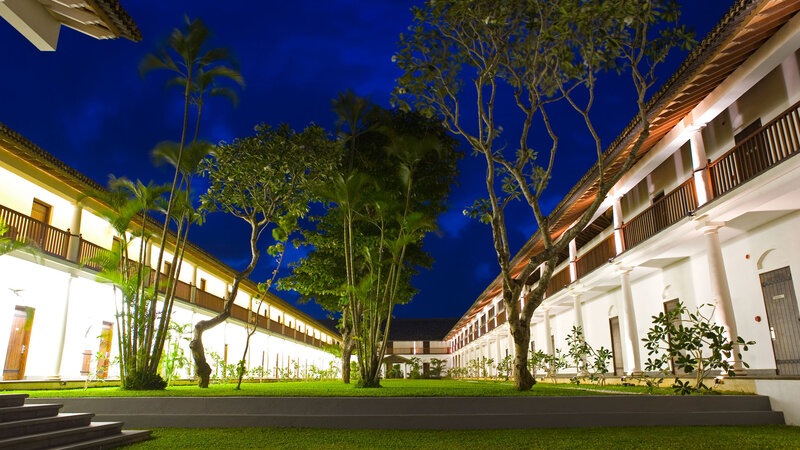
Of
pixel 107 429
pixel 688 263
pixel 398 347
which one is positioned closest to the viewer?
pixel 107 429

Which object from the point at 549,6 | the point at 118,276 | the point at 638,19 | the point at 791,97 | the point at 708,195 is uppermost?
the point at 549,6

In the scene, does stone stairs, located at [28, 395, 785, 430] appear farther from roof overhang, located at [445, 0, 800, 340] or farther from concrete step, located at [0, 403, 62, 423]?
roof overhang, located at [445, 0, 800, 340]

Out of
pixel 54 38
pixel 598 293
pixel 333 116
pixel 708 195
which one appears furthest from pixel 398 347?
pixel 54 38

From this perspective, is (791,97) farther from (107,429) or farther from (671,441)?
(107,429)

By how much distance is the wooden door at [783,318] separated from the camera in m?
9.15

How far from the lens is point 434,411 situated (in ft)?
22.8

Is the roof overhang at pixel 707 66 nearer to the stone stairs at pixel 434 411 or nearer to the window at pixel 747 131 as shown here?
the window at pixel 747 131

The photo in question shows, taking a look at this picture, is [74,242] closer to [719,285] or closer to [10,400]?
[10,400]

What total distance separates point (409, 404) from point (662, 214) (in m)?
8.31

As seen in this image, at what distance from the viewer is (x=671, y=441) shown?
5457mm

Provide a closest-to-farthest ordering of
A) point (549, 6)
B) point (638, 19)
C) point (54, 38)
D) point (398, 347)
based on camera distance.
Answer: point (54, 38) < point (638, 19) < point (549, 6) < point (398, 347)

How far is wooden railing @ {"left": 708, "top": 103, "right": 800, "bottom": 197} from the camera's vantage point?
786cm

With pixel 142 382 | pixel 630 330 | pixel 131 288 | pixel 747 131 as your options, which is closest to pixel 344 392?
pixel 142 382

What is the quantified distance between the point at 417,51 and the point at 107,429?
8076 mm
